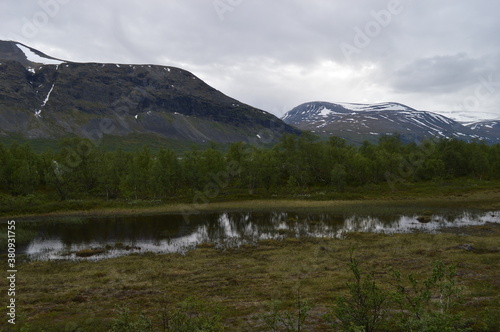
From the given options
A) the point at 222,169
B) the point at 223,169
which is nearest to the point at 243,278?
the point at 222,169

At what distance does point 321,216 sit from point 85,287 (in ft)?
131

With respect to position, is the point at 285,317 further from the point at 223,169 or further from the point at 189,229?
the point at 223,169

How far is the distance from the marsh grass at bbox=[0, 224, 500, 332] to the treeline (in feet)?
164

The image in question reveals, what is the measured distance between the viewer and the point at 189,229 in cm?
4516

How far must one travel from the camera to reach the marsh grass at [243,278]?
15.7m

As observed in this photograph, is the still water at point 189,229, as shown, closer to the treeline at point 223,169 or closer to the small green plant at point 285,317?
the small green plant at point 285,317

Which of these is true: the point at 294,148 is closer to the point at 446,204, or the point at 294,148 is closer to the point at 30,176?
the point at 446,204

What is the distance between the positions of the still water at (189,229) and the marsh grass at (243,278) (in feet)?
13.8

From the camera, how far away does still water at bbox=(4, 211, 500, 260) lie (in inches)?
1412

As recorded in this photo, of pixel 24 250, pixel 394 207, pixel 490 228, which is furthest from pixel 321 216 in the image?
pixel 24 250

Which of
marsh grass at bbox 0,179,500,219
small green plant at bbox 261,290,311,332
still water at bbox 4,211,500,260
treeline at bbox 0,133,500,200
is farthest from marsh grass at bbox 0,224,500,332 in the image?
treeline at bbox 0,133,500,200

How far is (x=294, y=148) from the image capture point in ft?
319

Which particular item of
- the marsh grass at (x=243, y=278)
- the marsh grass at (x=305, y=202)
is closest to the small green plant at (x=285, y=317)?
the marsh grass at (x=243, y=278)

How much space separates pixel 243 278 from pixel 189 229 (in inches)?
958
